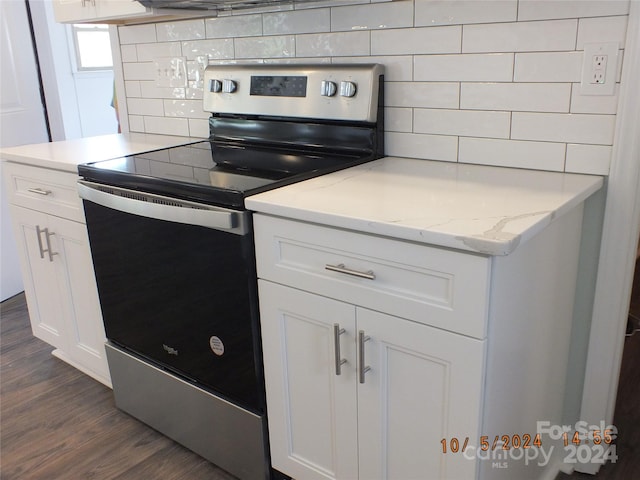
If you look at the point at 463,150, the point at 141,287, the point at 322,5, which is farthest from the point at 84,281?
the point at 463,150

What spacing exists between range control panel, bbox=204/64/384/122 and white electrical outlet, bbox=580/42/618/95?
55cm

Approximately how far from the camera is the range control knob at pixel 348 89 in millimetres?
1702

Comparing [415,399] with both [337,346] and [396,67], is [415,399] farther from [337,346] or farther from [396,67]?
[396,67]

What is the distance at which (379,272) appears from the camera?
1210 mm

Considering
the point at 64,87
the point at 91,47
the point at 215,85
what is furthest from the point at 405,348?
the point at 91,47

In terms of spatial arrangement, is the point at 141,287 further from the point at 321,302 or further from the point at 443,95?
the point at 443,95

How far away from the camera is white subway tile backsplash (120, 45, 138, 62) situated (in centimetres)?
243

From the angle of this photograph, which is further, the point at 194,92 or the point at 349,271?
the point at 194,92

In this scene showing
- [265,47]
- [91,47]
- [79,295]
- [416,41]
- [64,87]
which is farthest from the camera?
[91,47]

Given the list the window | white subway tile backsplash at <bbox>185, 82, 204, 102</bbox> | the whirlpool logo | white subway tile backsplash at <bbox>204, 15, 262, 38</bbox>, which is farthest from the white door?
the whirlpool logo

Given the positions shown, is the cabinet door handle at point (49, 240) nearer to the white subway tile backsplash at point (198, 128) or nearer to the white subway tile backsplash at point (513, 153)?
the white subway tile backsplash at point (198, 128)

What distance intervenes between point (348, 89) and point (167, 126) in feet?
3.30

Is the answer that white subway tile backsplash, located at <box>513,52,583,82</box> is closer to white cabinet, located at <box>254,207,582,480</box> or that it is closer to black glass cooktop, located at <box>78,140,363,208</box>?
white cabinet, located at <box>254,207,582,480</box>

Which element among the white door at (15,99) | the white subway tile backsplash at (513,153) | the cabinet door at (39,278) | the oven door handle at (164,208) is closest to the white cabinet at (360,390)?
the oven door handle at (164,208)
